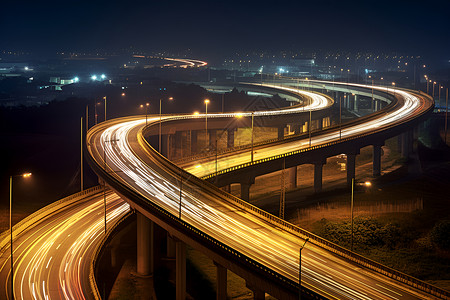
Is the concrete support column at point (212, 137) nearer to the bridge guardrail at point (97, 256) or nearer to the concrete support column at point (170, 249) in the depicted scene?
the concrete support column at point (170, 249)

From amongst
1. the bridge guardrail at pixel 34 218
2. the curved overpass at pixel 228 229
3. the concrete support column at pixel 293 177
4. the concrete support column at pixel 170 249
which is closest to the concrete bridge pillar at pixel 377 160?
the concrete support column at pixel 293 177

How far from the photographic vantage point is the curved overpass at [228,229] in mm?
35906

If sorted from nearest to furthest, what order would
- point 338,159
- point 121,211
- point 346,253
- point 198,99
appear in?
point 346,253 → point 121,211 → point 338,159 → point 198,99

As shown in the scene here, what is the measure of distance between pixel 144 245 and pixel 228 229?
13.2 metres

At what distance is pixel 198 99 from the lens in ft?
644

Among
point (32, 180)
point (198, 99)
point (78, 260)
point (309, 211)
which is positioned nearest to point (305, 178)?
point (309, 211)

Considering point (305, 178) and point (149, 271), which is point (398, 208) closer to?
point (305, 178)

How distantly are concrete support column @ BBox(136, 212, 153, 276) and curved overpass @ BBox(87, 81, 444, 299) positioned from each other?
2.64 meters

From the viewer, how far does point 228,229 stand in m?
46.9

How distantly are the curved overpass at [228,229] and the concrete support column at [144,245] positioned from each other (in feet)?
8.66

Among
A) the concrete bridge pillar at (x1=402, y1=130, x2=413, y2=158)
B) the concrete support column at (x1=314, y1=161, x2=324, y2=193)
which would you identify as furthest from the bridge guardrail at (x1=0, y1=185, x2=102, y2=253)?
the concrete bridge pillar at (x1=402, y1=130, x2=413, y2=158)

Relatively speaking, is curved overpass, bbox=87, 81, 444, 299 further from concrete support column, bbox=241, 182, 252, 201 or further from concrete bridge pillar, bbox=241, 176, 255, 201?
concrete support column, bbox=241, 182, 252, 201

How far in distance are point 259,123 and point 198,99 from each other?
81.3 meters

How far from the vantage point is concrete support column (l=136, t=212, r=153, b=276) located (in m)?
56.6
